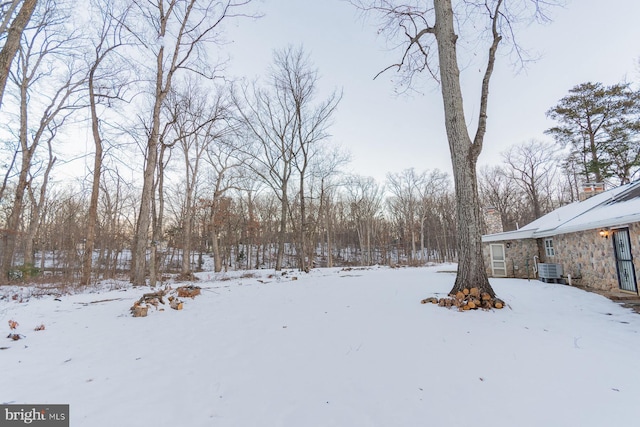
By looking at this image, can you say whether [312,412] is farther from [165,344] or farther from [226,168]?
[226,168]

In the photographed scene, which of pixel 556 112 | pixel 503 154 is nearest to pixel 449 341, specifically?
pixel 556 112

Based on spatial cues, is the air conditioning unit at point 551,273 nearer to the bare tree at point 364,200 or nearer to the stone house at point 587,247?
the stone house at point 587,247

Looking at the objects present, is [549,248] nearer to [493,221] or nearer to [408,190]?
[493,221]

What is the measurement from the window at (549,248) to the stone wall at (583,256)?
0.13m

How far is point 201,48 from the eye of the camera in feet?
29.5

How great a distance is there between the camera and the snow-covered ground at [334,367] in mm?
1881

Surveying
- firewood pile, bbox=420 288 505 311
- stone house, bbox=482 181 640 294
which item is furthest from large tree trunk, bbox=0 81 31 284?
stone house, bbox=482 181 640 294

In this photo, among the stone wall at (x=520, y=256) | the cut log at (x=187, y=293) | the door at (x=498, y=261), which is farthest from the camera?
the door at (x=498, y=261)

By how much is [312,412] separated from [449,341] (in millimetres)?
1982

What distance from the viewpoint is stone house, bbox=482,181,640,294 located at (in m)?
6.54

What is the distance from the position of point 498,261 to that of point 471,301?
9.09 meters
